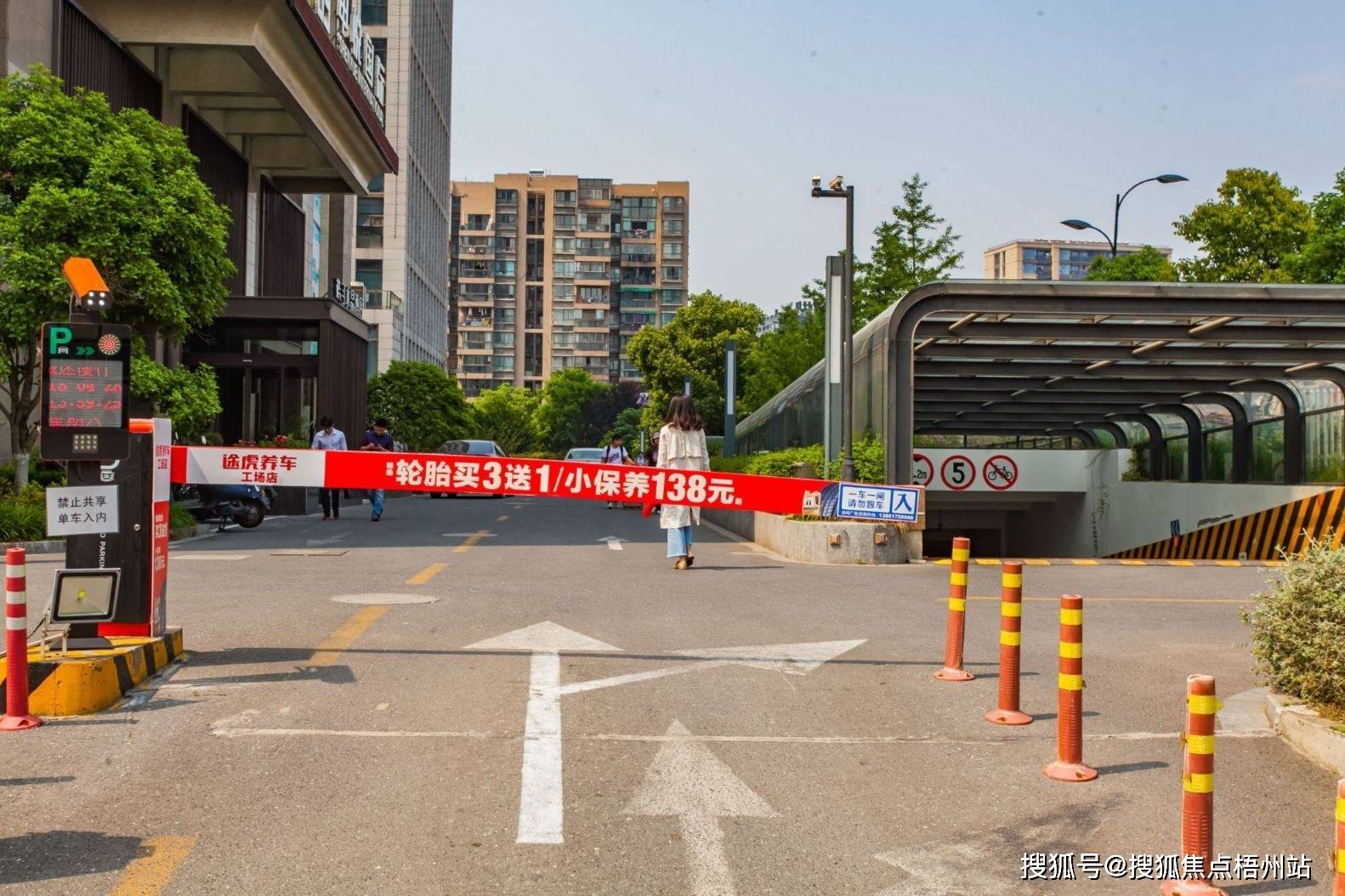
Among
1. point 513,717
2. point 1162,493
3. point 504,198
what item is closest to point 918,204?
point 1162,493

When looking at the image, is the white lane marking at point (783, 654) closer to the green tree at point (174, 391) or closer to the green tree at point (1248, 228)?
the green tree at point (174, 391)

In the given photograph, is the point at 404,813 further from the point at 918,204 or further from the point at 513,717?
the point at 918,204

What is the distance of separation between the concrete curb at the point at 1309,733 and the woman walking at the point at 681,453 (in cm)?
867

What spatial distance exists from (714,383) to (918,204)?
30.6 m

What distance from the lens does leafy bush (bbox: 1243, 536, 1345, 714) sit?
655cm

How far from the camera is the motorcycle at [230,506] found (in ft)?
71.8

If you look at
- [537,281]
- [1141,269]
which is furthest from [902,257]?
[537,281]

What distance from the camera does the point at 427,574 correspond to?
1416 cm

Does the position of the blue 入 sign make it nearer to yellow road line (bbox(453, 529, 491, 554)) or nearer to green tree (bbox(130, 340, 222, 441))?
yellow road line (bbox(453, 529, 491, 554))

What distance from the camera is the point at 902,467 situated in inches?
755

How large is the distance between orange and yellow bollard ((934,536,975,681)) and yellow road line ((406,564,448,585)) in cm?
649

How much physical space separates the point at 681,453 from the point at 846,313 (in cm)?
571

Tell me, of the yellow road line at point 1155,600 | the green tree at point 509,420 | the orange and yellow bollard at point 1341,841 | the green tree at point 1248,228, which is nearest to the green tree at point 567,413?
the green tree at point 509,420

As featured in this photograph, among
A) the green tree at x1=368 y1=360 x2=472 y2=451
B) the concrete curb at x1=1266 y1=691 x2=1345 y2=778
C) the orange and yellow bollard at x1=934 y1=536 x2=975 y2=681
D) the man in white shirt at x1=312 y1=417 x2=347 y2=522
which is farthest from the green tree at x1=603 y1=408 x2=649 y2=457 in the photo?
the concrete curb at x1=1266 y1=691 x2=1345 y2=778
